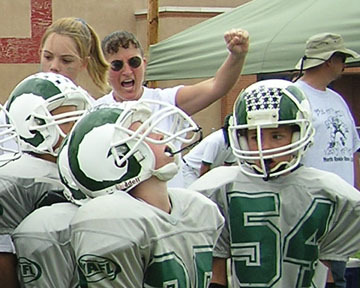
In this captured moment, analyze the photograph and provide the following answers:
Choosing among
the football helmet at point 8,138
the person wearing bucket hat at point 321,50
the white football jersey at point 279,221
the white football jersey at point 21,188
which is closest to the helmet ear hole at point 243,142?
the white football jersey at point 279,221

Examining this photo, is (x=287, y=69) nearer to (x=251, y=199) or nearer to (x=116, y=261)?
(x=251, y=199)

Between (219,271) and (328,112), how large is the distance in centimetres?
186

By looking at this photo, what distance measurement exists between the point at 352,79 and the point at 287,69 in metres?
9.48

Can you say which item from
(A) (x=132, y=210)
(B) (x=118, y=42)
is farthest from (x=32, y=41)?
(A) (x=132, y=210)

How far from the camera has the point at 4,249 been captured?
278 cm

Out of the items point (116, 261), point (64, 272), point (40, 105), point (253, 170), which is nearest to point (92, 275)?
point (116, 261)

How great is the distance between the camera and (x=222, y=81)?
3545 millimetres

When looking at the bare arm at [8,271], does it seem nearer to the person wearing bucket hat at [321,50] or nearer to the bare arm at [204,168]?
the person wearing bucket hat at [321,50]

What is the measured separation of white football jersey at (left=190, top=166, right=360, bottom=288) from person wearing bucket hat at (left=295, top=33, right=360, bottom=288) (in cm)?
152

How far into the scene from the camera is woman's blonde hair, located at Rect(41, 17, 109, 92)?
11.8 feet

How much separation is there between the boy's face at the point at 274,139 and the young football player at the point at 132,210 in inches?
17.8

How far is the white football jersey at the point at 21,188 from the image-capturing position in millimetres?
2799

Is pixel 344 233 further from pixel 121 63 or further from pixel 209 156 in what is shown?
pixel 209 156

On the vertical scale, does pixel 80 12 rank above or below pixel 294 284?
above
